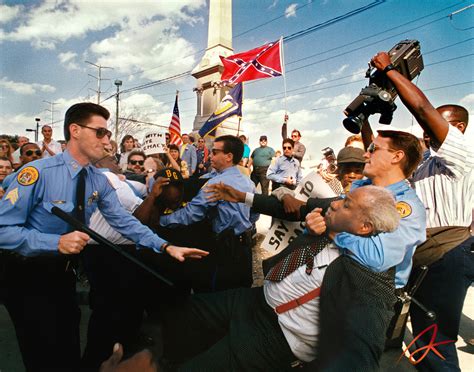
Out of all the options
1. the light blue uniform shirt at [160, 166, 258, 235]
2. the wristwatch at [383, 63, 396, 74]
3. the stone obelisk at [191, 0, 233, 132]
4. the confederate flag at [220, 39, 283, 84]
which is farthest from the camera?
the stone obelisk at [191, 0, 233, 132]

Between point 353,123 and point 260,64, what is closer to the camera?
point 353,123

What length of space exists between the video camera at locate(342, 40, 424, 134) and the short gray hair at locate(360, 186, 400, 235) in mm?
751

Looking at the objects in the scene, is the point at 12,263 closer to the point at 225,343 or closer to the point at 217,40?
the point at 225,343

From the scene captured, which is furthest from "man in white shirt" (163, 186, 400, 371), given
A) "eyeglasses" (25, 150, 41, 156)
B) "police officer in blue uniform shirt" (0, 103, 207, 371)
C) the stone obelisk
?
the stone obelisk

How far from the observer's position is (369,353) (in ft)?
4.44

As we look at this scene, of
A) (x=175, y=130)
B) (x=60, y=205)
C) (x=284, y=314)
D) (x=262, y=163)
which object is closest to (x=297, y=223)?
(x=284, y=314)

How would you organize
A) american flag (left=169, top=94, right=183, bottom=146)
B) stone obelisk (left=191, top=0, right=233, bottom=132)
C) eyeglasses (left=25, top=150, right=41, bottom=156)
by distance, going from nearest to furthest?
1. eyeglasses (left=25, top=150, right=41, bottom=156)
2. american flag (left=169, top=94, right=183, bottom=146)
3. stone obelisk (left=191, top=0, right=233, bottom=132)

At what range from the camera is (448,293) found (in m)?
2.26

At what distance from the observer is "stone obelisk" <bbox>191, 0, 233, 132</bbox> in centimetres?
1450

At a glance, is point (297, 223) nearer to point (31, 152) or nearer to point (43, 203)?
point (43, 203)

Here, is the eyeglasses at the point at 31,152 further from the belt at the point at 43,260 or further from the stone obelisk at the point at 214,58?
the stone obelisk at the point at 214,58

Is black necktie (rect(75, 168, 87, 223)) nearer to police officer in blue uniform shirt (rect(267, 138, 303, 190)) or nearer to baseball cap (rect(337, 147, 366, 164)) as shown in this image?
baseball cap (rect(337, 147, 366, 164))

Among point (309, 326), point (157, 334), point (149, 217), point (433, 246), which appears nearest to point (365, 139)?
point (433, 246)

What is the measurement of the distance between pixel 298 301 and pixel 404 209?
0.85 meters
